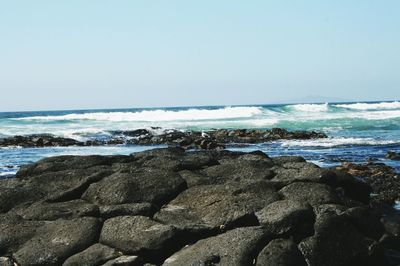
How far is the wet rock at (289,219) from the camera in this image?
872cm

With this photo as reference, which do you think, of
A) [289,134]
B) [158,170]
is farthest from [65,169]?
[289,134]

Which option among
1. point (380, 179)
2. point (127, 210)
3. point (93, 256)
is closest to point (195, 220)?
point (127, 210)

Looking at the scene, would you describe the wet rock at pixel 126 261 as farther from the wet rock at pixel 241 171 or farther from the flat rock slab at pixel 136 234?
the wet rock at pixel 241 171

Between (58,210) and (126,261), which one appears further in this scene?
(58,210)

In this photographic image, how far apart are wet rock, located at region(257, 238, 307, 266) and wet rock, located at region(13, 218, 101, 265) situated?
273 cm

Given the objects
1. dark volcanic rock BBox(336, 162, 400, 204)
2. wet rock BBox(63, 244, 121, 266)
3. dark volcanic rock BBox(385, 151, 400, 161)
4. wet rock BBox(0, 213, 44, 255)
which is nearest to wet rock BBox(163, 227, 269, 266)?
wet rock BBox(63, 244, 121, 266)

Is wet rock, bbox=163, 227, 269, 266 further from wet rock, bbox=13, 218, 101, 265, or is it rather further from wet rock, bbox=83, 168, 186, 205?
wet rock, bbox=83, 168, 186, 205

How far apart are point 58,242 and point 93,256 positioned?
74cm

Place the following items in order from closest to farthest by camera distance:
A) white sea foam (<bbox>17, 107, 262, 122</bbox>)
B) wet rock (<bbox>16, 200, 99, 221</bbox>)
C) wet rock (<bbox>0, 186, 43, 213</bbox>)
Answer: wet rock (<bbox>16, 200, 99, 221</bbox>) < wet rock (<bbox>0, 186, 43, 213</bbox>) < white sea foam (<bbox>17, 107, 262, 122</bbox>)

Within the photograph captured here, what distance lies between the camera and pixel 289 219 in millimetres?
8758

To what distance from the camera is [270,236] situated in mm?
8539

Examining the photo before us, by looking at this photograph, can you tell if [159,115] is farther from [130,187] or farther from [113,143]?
[130,187]

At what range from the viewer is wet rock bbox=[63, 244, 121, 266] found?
331 inches

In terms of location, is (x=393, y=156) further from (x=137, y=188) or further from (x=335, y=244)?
(x=335, y=244)
